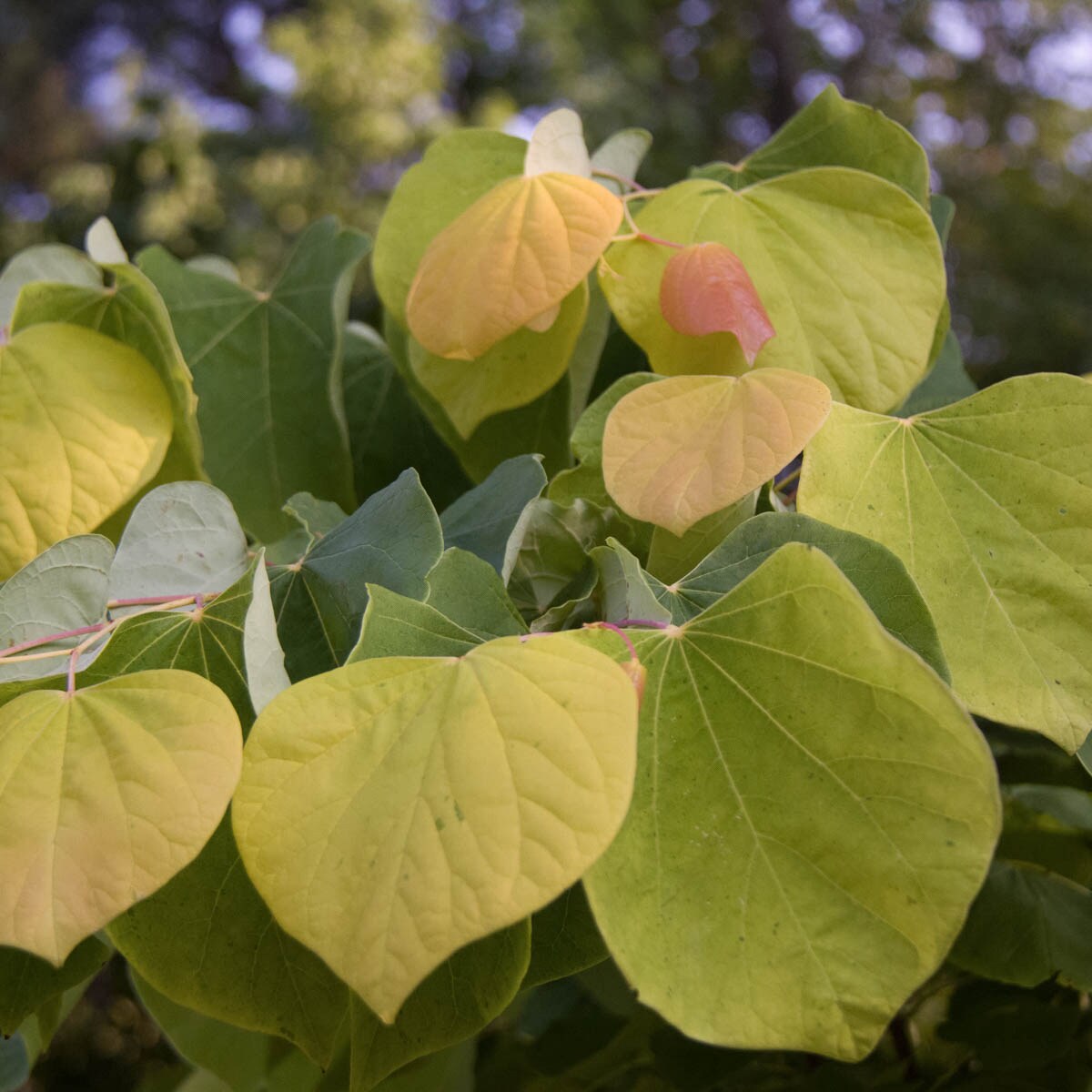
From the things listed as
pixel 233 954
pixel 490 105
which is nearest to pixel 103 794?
pixel 233 954

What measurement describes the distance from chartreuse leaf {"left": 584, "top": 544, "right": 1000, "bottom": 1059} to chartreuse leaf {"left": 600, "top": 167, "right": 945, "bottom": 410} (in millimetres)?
140

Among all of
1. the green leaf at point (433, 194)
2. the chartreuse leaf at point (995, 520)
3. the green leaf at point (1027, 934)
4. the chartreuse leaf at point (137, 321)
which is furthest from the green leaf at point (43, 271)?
the green leaf at point (1027, 934)

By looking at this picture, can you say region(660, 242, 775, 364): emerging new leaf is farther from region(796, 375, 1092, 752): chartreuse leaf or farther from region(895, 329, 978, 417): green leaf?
region(895, 329, 978, 417): green leaf

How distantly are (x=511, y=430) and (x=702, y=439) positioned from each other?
18 centimetres

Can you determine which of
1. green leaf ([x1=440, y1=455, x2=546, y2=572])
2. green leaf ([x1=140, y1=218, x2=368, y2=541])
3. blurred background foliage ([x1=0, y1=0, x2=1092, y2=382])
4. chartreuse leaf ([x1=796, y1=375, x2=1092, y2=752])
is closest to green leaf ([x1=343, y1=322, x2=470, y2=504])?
green leaf ([x1=140, y1=218, x2=368, y2=541])

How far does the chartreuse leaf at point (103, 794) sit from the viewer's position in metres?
0.26

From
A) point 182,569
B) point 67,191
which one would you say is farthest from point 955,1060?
point 67,191

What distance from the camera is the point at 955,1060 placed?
0.54 metres

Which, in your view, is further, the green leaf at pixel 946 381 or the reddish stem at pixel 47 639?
the green leaf at pixel 946 381

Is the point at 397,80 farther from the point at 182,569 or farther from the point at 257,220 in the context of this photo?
the point at 182,569

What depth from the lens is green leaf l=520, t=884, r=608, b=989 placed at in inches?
12.3

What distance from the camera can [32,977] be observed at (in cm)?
35

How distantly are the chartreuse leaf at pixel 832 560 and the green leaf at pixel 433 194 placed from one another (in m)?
0.22

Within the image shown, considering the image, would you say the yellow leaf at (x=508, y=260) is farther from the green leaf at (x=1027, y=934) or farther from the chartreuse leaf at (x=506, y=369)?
the green leaf at (x=1027, y=934)
